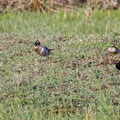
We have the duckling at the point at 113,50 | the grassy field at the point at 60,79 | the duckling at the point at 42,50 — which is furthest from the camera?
the duckling at the point at 42,50

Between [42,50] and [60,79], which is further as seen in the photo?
[42,50]

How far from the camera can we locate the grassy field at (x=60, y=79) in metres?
5.13

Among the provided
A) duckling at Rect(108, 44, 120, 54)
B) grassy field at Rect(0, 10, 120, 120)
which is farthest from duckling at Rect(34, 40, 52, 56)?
duckling at Rect(108, 44, 120, 54)

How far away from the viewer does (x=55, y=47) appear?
7133 mm

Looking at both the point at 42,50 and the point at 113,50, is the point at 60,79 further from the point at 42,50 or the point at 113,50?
the point at 113,50

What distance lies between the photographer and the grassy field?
202 inches

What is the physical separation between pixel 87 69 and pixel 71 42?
1.18 metres

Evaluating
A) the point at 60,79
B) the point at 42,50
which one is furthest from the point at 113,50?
the point at 60,79

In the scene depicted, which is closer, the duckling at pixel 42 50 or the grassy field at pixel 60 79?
the grassy field at pixel 60 79

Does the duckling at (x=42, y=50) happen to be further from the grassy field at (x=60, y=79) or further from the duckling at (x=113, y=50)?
the duckling at (x=113, y=50)

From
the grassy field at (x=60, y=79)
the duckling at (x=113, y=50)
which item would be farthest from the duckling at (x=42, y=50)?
the duckling at (x=113, y=50)

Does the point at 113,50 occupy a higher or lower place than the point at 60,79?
higher

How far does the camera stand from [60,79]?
19.1ft

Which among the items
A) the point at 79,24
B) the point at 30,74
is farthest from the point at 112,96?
the point at 79,24
